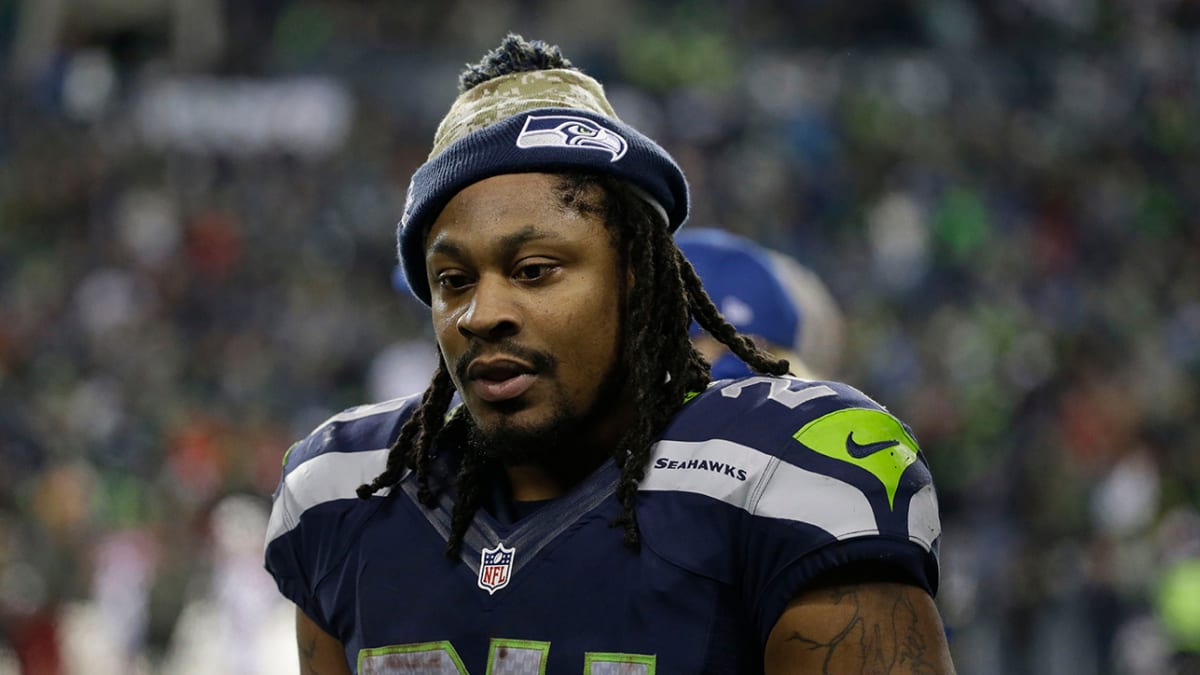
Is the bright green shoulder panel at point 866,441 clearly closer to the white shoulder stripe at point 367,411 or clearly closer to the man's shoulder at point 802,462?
the man's shoulder at point 802,462

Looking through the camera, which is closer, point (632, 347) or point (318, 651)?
point (632, 347)

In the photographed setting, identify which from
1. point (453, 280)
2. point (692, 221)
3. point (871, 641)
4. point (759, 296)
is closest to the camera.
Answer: point (871, 641)

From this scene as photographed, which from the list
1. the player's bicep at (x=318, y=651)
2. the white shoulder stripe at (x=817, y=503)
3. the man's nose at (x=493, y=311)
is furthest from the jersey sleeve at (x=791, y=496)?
the player's bicep at (x=318, y=651)

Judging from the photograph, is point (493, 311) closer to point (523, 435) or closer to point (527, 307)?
point (527, 307)

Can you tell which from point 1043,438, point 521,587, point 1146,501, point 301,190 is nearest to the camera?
point 521,587

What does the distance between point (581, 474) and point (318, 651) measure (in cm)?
49

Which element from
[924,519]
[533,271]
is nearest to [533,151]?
[533,271]

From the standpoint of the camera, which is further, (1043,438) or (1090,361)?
(1090,361)

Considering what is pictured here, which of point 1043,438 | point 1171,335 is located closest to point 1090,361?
point 1171,335

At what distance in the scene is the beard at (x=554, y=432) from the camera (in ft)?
6.72

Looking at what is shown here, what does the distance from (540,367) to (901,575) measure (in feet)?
1.69

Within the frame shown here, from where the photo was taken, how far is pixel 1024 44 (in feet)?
53.1

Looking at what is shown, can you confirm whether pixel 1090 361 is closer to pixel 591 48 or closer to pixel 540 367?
pixel 591 48

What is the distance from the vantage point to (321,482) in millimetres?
2268
